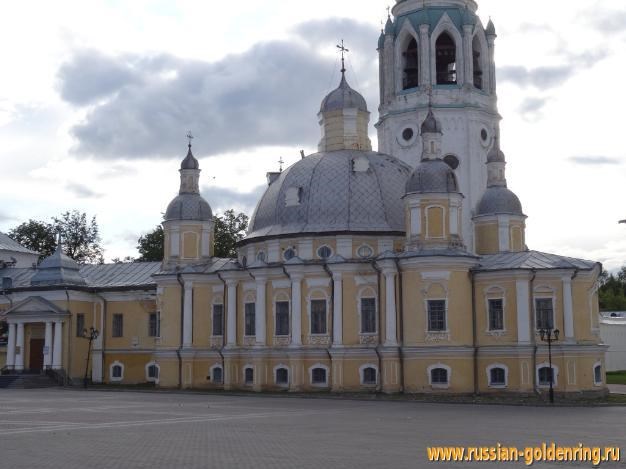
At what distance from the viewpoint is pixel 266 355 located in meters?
46.2

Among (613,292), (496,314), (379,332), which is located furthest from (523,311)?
(613,292)

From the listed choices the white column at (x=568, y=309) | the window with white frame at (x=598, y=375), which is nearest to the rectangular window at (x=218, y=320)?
the white column at (x=568, y=309)

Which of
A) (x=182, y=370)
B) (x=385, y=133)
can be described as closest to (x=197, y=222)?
(x=182, y=370)

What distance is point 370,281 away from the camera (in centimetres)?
4431

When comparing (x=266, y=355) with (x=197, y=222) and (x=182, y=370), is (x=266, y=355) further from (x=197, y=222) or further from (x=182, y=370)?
(x=197, y=222)

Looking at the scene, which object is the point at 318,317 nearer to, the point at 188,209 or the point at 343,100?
the point at 188,209

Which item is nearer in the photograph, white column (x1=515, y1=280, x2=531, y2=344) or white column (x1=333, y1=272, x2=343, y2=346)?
white column (x1=515, y1=280, x2=531, y2=344)

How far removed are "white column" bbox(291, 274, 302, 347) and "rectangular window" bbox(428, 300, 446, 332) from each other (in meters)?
7.26

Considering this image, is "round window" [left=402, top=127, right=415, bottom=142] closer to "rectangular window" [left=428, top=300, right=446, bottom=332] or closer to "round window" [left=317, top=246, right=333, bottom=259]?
"round window" [left=317, top=246, right=333, bottom=259]

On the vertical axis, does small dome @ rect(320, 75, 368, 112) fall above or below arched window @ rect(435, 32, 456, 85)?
below

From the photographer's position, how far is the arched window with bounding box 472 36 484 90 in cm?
5650

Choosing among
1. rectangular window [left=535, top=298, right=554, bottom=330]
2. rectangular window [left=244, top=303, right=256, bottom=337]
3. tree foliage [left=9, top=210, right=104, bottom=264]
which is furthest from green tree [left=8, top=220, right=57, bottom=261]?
rectangular window [left=535, top=298, right=554, bottom=330]

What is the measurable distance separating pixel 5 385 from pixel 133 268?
12630mm

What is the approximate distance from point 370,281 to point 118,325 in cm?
2161
